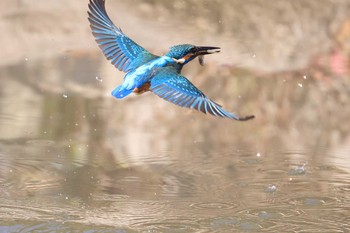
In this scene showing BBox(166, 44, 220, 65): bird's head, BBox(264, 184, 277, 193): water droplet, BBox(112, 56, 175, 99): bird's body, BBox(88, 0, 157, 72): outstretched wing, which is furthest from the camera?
BBox(264, 184, 277, 193): water droplet

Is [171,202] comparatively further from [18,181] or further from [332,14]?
[332,14]

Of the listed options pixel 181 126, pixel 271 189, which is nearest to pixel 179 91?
pixel 271 189

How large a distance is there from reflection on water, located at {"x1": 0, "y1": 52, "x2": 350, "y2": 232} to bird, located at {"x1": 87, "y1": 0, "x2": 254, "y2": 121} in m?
0.65

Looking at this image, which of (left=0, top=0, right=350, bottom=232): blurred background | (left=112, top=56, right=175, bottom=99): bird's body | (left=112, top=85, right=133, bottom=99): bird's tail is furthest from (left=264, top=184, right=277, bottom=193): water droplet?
(left=112, top=85, right=133, bottom=99): bird's tail

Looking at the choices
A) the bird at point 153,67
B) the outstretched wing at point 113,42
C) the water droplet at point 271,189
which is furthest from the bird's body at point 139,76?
the water droplet at point 271,189

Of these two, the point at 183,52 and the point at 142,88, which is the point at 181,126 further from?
the point at 142,88

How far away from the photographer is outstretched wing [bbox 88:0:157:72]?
3.87 meters

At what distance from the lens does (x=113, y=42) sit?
392 cm

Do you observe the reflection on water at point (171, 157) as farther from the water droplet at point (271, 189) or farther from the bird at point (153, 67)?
the bird at point (153, 67)

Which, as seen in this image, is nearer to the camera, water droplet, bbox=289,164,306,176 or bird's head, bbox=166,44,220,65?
bird's head, bbox=166,44,220,65

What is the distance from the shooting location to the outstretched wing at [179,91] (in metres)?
3.33

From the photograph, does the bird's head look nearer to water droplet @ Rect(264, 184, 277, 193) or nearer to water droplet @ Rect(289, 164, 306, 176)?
water droplet @ Rect(264, 184, 277, 193)

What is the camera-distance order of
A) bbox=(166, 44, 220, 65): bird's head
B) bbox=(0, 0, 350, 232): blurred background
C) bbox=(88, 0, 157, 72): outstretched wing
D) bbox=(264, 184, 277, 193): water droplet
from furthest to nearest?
bbox=(264, 184, 277, 193): water droplet, bbox=(0, 0, 350, 232): blurred background, bbox=(88, 0, 157, 72): outstretched wing, bbox=(166, 44, 220, 65): bird's head

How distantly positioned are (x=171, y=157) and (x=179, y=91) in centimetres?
161
